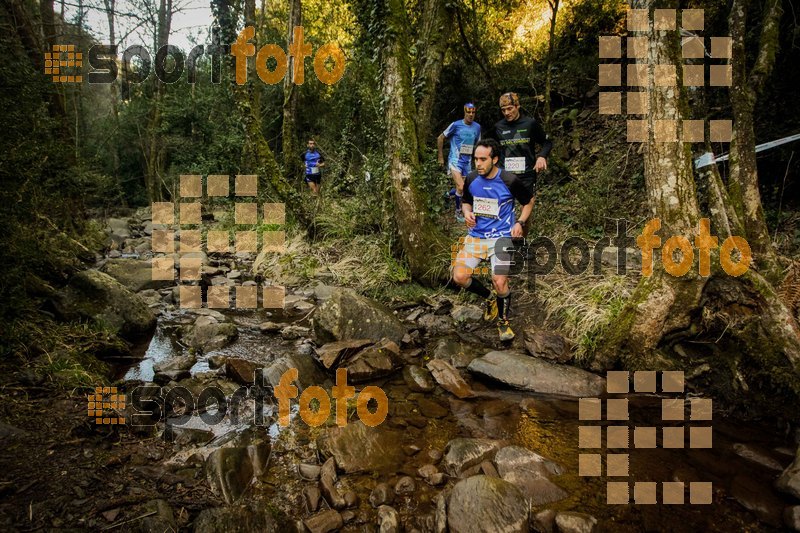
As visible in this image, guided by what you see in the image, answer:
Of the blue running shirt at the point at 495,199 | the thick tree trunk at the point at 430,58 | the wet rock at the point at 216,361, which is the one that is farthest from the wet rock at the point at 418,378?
the thick tree trunk at the point at 430,58

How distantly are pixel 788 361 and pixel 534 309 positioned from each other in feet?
7.66

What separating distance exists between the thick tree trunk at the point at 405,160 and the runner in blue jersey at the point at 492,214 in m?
1.09

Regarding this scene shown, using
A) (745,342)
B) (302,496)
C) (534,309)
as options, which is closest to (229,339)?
(302,496)

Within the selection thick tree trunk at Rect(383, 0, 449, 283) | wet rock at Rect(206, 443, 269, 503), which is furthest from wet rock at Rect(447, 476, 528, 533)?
thick tree trunk at Rect(383, 0, 449, 283)

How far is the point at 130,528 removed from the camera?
1.96m

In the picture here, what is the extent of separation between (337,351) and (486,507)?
2.24 metres

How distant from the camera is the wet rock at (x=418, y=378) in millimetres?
3768

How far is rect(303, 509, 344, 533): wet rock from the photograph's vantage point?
221 centimetres

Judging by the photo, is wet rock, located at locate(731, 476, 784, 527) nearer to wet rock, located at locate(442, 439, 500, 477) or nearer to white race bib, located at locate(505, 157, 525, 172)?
wet rock, located at locate(442, 439, 500, 477)

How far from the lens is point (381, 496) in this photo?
96.0 inches

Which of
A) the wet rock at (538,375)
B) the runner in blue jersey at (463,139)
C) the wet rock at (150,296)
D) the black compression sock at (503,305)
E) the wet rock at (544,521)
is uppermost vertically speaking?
the runner in blue jersey at (463,139)

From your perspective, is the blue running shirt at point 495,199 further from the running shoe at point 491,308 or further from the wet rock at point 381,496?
the wet rock at point 381,496

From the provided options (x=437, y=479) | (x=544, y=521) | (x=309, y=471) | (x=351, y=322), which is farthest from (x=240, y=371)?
(x=544, y=521)

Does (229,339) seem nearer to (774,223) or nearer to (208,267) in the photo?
(208,267)
